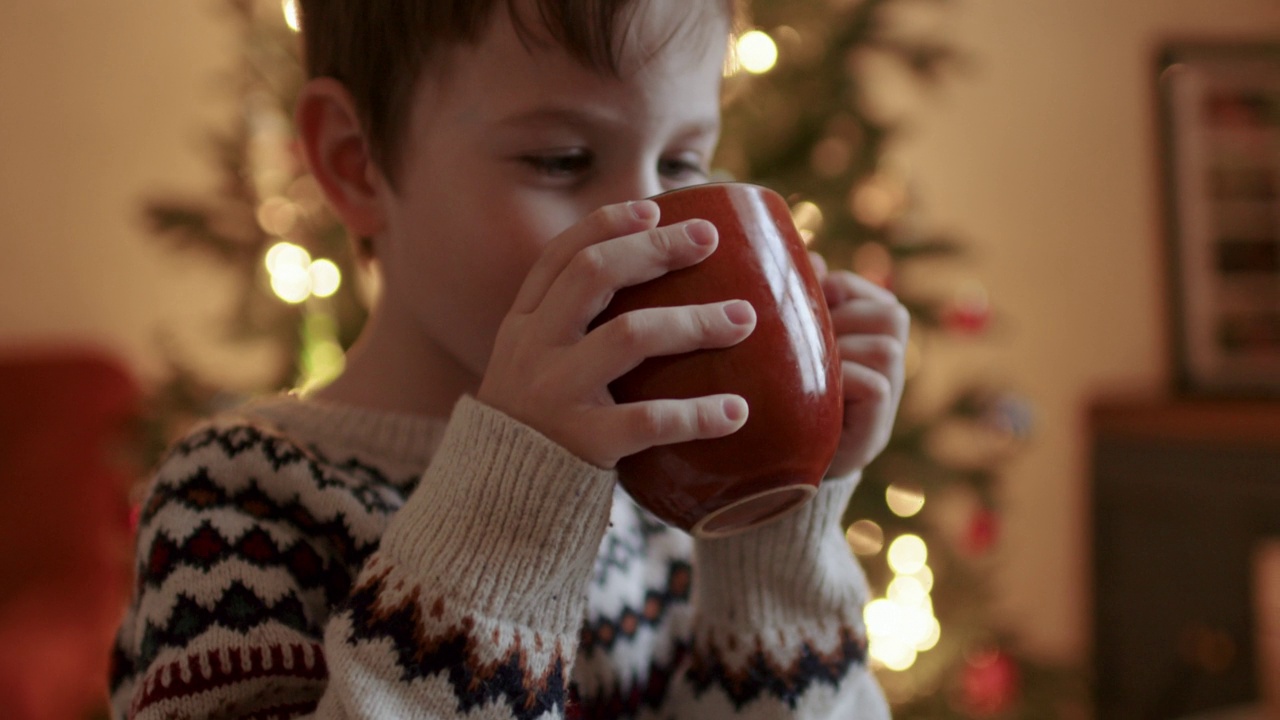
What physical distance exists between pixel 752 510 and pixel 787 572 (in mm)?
151

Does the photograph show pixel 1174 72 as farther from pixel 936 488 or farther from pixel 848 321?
pixel 848 321

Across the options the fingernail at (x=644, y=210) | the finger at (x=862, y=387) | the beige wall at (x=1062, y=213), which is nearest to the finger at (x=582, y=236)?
the fingernail at (x=644, y=210)

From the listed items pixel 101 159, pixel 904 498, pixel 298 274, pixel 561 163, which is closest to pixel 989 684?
pixel 904 498

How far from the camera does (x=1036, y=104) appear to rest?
291 centimetres

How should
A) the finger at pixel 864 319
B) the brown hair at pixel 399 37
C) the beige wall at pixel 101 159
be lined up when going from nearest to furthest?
the brown hair at pixel 399 37 < the finger at pixel 864 319 < the beige wall at pixel 101 159

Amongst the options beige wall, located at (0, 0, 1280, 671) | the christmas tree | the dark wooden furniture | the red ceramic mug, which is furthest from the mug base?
beige wall, located at (0, 0, 1280, 671)

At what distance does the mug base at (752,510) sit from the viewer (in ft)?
1.57

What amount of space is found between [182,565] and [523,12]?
15.3 inches

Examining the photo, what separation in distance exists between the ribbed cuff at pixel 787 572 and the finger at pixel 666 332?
0.22 meters

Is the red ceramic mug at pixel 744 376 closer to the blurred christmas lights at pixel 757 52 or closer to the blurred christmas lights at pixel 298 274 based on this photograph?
the blurred christmas lights at pixel 757 52

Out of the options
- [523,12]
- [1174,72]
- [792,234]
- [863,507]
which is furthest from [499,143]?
[1174,72]

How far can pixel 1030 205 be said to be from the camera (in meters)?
2.91

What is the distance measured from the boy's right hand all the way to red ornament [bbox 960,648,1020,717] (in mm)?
1607

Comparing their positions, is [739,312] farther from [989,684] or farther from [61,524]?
[61,524]
